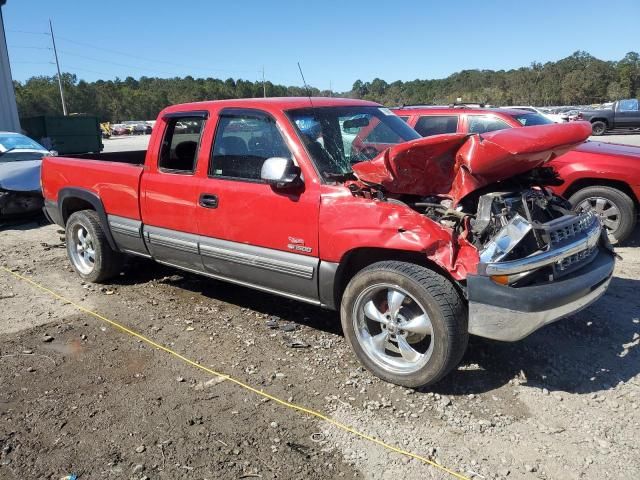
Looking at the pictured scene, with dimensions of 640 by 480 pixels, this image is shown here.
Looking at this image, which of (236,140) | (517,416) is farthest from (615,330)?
(236,140)

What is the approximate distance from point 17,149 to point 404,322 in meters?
9.34

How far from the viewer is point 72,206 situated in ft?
19.2

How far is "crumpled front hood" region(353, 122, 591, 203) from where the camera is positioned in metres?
3.18

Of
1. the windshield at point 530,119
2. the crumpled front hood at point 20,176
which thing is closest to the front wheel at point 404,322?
the windshield at point 530,119

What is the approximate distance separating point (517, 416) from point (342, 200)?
172cm

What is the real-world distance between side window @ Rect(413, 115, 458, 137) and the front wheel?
4668mm

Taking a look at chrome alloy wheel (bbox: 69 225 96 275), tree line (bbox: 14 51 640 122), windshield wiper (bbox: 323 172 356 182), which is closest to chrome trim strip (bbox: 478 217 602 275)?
windshield wiper (bbox: 323 172 356 182)

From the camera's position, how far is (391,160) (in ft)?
11.1

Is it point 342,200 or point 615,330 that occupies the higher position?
point 342,200

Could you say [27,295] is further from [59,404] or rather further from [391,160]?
[391,160]

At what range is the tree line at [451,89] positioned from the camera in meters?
64.4

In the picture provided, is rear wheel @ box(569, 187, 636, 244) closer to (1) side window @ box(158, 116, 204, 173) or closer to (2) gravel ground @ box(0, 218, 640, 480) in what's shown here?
(2) gravel ground @ box(0, 218, 640, 480)

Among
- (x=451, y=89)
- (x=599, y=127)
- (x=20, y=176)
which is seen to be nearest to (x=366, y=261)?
(x=20, y=176)

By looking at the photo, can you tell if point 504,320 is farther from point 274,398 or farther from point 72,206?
point 72,206
